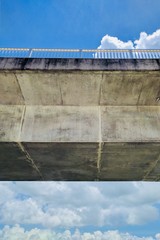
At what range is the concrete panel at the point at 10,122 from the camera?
27.0ft

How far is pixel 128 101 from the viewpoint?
28.2ft

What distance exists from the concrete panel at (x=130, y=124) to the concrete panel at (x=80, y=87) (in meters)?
0.69

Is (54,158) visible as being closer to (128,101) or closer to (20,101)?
(20,101)

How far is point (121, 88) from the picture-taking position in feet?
26.5

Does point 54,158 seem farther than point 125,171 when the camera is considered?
No

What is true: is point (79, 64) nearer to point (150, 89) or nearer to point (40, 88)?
point (40, 88)

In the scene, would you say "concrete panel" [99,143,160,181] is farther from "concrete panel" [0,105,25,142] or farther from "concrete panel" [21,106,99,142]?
"concrete panel" [0,105,25,142]

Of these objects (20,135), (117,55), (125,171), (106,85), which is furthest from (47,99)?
(125,171)

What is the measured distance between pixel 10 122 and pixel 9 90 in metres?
1.12

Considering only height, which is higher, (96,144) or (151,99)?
(151,99)

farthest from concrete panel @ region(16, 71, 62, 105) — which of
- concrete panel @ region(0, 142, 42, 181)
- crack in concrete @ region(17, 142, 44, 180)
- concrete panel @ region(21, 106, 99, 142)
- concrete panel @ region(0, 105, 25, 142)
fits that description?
concrete panel @ region(0, 142, 42, 181)

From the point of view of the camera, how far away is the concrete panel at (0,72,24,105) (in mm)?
7730

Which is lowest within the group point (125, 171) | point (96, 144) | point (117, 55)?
point (96, 144)

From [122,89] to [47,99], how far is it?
8.72ft
